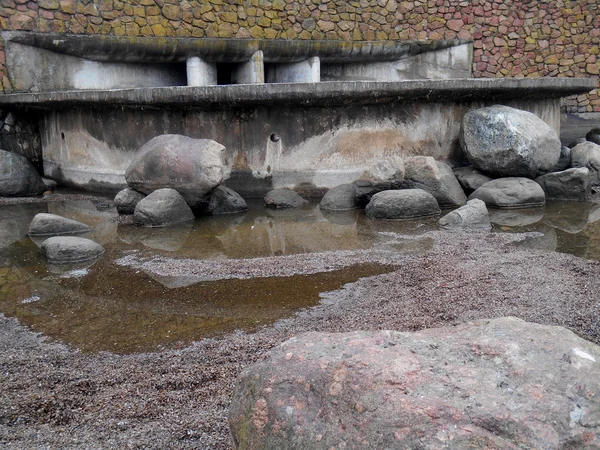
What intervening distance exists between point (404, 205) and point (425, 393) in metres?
4.28

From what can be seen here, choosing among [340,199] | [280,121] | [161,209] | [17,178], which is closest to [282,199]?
[340,199]

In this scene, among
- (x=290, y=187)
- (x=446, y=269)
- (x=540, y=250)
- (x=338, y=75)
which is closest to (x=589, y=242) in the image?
(x=540, y=250)

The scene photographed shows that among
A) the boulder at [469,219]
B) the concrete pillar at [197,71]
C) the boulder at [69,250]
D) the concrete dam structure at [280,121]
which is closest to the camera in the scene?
the boulder at [69,250]

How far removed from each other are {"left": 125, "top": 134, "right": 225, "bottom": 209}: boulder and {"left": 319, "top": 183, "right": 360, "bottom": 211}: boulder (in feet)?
3.58

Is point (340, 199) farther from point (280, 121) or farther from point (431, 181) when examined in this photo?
point (280, 121)

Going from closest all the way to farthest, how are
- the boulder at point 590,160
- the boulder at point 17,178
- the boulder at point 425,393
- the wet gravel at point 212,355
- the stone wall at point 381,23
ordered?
the boulder at point 425,393 < the wet gravel at point 212,355 < the boulder at point 590,160 < the boulder at point 17,178 < the stone wall at point 381,23

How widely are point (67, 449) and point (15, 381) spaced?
70cm

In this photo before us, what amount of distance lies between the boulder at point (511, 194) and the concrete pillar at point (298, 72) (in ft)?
17.2

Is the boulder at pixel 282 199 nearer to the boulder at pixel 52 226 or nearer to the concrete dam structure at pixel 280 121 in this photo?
the concrete dam structure at pixel 280 121

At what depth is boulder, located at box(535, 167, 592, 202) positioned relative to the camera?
20.7ft

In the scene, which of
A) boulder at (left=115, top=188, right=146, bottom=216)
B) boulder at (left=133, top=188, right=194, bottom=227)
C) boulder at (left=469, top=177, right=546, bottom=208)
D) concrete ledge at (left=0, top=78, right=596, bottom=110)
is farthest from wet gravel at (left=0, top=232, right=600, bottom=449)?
concrete ledge at (left=0, top=78, right=596, bottom=110)

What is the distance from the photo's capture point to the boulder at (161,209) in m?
5.46

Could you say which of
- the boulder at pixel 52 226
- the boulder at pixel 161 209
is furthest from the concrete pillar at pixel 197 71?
the boulder at pixel 52 226

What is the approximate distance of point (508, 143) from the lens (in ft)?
20.7
